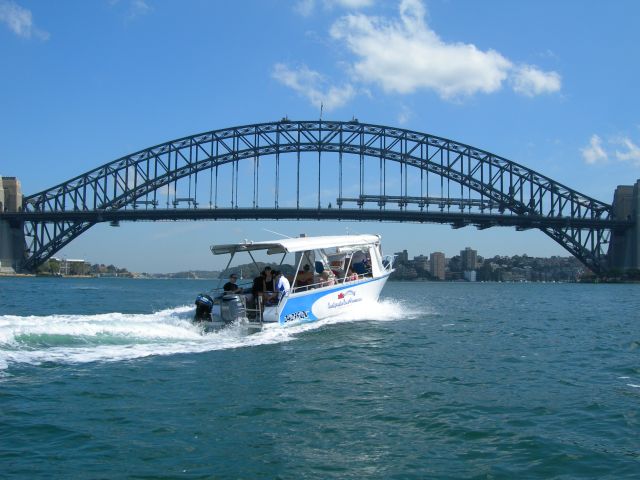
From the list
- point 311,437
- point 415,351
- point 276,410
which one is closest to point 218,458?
point 311,437

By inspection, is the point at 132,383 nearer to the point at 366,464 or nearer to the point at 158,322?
the point at 366,464

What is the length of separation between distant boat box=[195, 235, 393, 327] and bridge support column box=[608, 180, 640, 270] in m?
63.6

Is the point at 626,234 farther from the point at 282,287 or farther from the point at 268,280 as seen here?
the point at 282,287

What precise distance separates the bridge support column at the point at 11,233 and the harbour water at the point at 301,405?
67652 millimetres

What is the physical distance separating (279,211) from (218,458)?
61.3m

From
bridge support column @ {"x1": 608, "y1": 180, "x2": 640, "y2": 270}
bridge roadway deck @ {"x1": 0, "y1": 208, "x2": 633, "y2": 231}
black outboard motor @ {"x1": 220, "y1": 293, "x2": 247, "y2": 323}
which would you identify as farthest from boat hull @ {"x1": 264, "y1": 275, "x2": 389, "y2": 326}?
bridge support column @ {"x1": 608, "y1": 180, "x2": 640, "y2": 270}

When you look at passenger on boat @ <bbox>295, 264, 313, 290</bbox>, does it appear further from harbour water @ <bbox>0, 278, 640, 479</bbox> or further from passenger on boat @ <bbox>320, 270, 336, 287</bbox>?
harbour water @ <bbox>0, 278, 640, 479</bbox>

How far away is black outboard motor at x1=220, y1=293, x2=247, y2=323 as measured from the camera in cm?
1342

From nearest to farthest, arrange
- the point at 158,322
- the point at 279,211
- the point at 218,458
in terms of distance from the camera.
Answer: the point at 218,458 → the point at 158,322 → the point at 279,211

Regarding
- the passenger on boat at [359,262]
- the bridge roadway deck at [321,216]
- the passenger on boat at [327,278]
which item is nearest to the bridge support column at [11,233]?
the bridge roadway deck at [321,216]

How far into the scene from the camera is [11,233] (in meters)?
76.4

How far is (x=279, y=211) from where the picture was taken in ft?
219

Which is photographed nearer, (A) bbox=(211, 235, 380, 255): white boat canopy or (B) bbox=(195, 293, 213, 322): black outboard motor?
(B) bbox=(195, 293, 213, 322): black outboard motor

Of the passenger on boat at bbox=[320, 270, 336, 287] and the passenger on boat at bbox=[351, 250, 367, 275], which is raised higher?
the passenger on boat at bbox=[351, 250, 367, 275]
